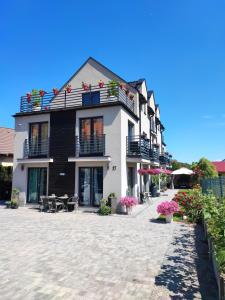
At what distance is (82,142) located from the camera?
60.2 feet

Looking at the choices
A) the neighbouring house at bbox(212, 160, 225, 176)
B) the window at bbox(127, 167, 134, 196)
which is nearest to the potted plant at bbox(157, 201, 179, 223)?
the window at bbox(127, 167, 134, 196)

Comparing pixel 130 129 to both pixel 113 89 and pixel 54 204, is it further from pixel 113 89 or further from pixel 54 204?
pixel 54 204

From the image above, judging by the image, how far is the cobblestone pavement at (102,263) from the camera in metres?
5.52

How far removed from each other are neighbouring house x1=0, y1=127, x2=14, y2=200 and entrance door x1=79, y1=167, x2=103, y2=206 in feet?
31.2

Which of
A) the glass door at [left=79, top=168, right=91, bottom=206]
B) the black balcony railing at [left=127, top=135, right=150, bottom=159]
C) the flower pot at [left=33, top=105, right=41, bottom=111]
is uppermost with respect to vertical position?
the flower pot at [left=33, top=105, right=41, bottom=111]

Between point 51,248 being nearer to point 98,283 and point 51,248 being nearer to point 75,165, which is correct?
point 98,283

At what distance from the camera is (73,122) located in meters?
18.6

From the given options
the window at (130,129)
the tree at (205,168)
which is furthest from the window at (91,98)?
the tree at (205,168)

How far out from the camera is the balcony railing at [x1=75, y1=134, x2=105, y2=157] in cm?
1770

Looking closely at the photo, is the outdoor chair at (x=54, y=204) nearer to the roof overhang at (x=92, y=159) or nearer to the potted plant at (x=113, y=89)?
the roof overhang at (x=92, y=159)

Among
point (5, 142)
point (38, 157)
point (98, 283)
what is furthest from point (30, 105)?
point (98, 283)

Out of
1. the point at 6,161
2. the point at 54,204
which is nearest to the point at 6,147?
the point at 6,161

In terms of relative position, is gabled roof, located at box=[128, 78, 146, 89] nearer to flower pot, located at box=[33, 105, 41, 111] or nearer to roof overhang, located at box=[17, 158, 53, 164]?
flower pot, located at box=[33, 105, 41, 111]

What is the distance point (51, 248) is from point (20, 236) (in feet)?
7.52
